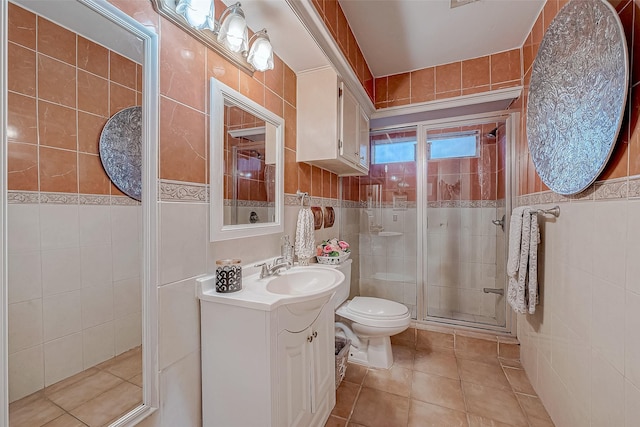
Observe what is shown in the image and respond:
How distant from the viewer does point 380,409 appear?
4.98 ft

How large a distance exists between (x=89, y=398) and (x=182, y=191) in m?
0.67

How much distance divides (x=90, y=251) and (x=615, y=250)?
1756mm

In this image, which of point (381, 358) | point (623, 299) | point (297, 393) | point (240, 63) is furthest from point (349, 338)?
point (240, 63)

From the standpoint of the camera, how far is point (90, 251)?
28.7 inches

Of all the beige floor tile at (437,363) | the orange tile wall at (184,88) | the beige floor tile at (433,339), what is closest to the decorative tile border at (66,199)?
the orange tile wall at (184,88)

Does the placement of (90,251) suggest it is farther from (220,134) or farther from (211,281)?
(220,134)

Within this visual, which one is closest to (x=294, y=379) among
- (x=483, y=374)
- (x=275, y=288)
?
(x=275, y=288)

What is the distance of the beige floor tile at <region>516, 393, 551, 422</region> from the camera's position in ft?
4.78

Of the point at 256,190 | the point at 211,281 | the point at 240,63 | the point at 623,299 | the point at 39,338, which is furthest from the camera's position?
the point at 256,190

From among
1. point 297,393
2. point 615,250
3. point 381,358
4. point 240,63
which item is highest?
point 240,63

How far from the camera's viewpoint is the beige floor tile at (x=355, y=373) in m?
1.78

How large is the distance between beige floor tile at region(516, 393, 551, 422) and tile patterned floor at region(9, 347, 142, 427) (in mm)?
1992

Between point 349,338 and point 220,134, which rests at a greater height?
point 220,134

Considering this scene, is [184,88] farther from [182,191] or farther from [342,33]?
[342,33]
